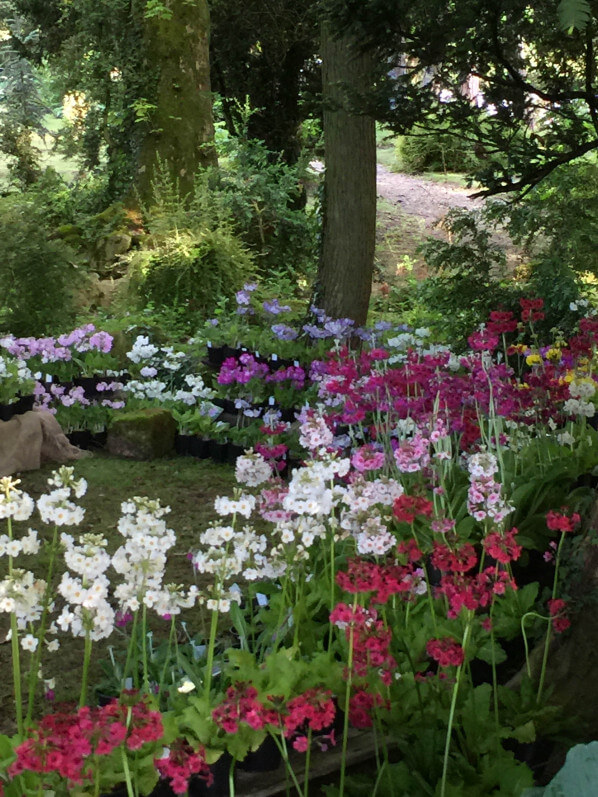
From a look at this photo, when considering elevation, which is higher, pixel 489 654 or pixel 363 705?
pixel 363 705

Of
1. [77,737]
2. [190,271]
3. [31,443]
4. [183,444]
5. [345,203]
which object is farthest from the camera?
[190,271]

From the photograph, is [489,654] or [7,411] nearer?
[489,654]

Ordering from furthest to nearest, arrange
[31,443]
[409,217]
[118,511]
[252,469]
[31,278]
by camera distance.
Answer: [409,217]
[31,278]
[31,443]
[118,511]
[252,469]

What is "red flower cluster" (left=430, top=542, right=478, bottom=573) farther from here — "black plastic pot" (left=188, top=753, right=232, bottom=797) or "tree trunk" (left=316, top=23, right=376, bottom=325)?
"tree trunk" (left=316, top=23, right=376, bottom=325)

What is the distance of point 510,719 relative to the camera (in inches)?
89.4

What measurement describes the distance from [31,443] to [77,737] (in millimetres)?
3947

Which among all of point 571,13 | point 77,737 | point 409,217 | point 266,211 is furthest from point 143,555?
point 409,217

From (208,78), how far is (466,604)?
917 cm

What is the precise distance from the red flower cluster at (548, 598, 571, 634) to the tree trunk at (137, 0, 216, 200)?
8.33 m

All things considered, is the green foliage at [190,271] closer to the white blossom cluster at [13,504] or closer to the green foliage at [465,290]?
the green foliage at [465,290]

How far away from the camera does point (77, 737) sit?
5.04 feet

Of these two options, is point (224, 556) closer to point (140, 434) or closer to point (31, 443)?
point (31, 443)

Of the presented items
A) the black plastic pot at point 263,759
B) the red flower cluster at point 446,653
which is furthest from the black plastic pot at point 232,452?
the red flower cluster at point 446,653

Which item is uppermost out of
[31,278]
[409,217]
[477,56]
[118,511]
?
[477,56]
